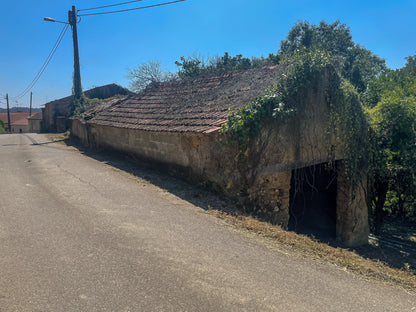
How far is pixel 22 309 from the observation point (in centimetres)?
282

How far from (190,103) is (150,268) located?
775 cm

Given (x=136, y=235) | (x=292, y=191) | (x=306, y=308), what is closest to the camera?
(x=306, y=308)

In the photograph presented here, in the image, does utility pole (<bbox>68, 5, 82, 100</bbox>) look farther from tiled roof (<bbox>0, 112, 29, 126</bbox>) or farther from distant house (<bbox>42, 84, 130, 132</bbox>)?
tiled roof (<bbox>0, 112, 29, 126</bbox>)

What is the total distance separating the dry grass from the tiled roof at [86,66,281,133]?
2575 mm

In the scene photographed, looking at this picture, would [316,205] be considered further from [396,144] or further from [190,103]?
[190,103]

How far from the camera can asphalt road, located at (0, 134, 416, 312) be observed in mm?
3045

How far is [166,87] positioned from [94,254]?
1150 centimetres

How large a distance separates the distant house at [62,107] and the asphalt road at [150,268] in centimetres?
2491

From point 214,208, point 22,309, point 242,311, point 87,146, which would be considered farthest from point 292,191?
point 87,146

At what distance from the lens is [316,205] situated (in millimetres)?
9922

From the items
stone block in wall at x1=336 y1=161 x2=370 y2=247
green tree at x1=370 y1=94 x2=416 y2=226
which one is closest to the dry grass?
stone block in wall at x1=336 y1=161 x2=370 y2=247

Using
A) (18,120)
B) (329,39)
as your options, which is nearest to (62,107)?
(329,39)

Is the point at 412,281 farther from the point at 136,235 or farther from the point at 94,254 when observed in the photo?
the point at 94,254

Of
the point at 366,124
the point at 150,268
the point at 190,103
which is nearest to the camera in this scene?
the point at 150,268
